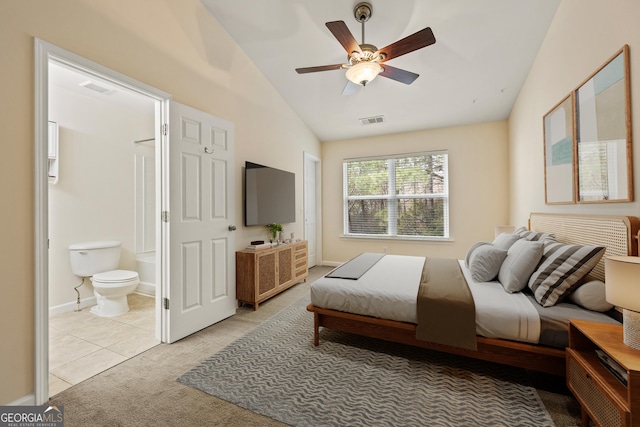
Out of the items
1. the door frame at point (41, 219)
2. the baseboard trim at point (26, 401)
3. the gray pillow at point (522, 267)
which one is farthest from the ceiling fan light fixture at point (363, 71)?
the baseboard trim at point (26, 401)

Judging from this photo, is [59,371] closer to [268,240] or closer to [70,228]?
[70,228]

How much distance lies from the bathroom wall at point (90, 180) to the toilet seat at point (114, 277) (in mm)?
493

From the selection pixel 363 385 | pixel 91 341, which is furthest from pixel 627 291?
pixel 91 341

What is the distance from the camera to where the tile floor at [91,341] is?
6.43ft

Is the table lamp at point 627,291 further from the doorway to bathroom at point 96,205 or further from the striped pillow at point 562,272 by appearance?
the doorway to bathroom at point 96,205

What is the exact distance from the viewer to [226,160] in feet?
9.76

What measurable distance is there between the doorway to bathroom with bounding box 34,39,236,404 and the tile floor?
62mm

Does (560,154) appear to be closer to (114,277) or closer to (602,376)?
(602,376)

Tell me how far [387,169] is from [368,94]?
5.25 ft

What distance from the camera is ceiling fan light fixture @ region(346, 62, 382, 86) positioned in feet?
7.39

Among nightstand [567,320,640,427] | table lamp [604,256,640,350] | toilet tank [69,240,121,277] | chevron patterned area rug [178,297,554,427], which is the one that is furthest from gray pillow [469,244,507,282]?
toilet tank [69,240,121,277]

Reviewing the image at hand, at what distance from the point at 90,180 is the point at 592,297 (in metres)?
5.03

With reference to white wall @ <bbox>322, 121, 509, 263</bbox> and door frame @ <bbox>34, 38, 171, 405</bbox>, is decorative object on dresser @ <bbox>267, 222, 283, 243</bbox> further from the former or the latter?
door frame @ <bbox>34, 38, 171, 405</bbox>

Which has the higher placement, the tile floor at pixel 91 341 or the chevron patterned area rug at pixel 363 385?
the tile floor at pixel 91 341
